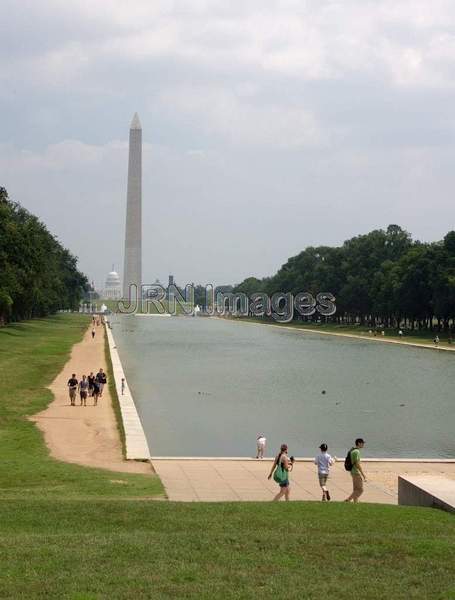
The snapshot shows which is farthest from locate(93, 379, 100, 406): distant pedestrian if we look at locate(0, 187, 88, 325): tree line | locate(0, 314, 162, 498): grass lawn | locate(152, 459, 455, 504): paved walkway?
locate(0, 187, 88, 325): tree line

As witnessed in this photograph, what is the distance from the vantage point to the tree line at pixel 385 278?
270 ft

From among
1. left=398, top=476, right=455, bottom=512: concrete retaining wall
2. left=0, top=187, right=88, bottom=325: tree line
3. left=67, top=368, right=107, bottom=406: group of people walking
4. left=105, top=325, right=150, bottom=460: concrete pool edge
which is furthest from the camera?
left=0, top=187, right=88, bottom=325: tree line

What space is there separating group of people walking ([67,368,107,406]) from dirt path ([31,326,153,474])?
26 centimetres

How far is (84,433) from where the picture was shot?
22516 mm

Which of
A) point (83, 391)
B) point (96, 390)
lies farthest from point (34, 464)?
point (96, 390)

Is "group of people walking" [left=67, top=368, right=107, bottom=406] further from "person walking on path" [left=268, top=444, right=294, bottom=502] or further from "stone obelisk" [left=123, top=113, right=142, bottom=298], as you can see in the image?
"stone obelisk" [left=123, top=113, right=142, bottom=298]

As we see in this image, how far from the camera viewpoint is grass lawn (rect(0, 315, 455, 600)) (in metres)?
7.48

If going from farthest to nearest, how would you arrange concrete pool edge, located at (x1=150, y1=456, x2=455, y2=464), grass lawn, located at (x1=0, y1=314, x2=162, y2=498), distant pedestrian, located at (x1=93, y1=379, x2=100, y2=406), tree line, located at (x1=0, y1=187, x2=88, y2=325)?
tree line, located at (x1=0, y1=187, x2=88, y2=325) < distant pedestrian, located at (x1=93, y1=379, x2=100, y2=406) < concrete pool edge, located at (x1=150, y1=456, x2=455, y2=464) < grass lawn, located at (x1=0, y1=314, x2=162, y2=498)

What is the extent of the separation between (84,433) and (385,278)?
3193 inches

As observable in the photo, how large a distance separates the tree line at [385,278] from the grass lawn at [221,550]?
65.8 m

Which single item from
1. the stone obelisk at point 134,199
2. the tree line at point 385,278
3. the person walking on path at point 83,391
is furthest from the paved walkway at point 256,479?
the stone obelisk at point 134,199

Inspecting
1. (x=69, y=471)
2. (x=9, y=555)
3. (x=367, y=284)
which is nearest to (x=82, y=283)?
(x=367, y=284)

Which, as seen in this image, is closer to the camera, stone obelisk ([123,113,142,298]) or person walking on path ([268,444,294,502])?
person walking on path ([268,444,294,502])

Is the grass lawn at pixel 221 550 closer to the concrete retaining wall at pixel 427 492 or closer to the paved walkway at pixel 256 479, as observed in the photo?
the concrete retaining wall at pixel 427 492
